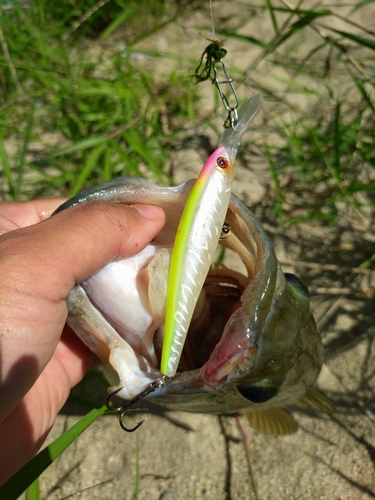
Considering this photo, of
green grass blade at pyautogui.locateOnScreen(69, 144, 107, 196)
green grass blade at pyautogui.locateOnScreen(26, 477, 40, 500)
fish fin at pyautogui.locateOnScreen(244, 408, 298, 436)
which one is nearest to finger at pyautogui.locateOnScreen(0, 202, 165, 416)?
green grass blade at pyautogui.locateOnScreen(26, 477, 40, 500)

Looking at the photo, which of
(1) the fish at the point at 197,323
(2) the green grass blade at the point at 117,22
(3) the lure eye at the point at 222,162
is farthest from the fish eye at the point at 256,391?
(2) the green grass blade at the point at 117,22

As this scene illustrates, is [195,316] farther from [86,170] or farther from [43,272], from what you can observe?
[86,170]

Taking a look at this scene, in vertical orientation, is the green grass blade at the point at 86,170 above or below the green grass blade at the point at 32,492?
above

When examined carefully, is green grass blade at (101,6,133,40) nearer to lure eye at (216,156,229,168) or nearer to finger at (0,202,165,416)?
finger at (0,202,165,416)

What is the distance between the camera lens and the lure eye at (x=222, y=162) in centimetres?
136

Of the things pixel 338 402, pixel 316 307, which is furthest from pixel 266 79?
pixel 338 402

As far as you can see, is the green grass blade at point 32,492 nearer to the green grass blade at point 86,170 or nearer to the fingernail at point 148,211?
the fingernail at point 148,211

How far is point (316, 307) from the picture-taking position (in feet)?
8.49

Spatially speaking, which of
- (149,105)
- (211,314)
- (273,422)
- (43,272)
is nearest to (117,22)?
(149,105)

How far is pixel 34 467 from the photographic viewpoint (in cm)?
139

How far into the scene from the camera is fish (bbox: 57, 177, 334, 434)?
1374 mm

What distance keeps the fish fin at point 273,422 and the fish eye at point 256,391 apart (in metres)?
0.60

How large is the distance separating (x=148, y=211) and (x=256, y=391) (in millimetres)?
645

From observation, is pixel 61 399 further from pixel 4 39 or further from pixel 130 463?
pixel 4 39
